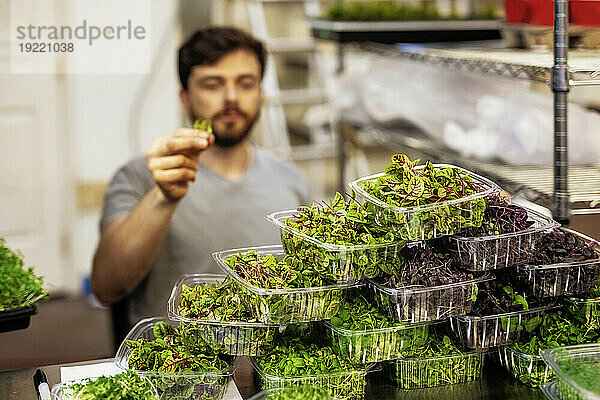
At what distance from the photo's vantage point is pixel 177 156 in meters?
1.85

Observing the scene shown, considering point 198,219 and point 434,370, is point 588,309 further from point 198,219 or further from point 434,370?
point 198,219

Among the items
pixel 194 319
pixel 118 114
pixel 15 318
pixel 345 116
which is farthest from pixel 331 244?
pixel 345 116

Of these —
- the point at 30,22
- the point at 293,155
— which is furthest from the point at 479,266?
the point at 293,155

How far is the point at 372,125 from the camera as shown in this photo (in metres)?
2.58

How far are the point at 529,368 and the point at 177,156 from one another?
95cm

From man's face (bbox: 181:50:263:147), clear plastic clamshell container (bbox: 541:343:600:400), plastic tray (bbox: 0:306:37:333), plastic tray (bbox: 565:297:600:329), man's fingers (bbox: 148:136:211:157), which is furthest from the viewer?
man's face (bbox: 181:50:263:147)

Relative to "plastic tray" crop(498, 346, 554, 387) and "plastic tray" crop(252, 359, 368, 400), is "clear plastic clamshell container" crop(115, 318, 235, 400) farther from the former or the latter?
"plastic tray" crop(498, 346, 554, 387)

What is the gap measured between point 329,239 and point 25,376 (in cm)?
63

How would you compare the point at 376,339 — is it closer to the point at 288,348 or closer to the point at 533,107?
the point at 288,348

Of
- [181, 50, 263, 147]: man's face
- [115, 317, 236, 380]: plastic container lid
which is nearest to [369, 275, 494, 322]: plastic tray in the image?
[115, 317, 236, 380]: plastic container lid

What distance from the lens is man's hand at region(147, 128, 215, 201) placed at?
1.84 meters

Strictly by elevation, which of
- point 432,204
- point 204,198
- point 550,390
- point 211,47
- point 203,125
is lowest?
point 550,390

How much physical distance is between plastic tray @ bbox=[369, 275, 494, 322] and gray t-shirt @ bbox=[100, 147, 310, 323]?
102 cm

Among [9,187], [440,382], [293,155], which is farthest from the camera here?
[293,155]
